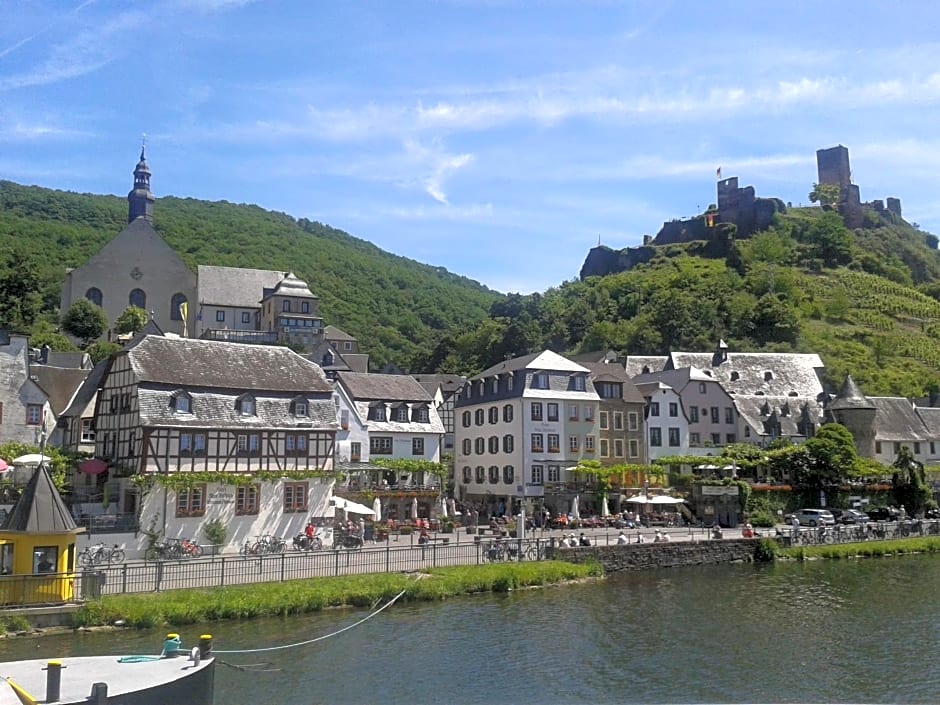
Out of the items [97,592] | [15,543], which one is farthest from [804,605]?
[15,543]

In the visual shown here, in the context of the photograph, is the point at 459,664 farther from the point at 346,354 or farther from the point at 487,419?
the point at 346,354

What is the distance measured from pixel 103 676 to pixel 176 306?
83202 millimetres

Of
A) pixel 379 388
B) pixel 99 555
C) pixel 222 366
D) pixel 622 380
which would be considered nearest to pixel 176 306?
pixel 379 388

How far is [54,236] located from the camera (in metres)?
117

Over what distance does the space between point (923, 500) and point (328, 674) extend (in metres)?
52.7

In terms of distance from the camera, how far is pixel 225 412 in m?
39.7

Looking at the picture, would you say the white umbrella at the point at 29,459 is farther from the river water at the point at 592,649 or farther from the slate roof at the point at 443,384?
the slate roof at the point at 443,384

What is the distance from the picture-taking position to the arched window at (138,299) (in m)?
91.9

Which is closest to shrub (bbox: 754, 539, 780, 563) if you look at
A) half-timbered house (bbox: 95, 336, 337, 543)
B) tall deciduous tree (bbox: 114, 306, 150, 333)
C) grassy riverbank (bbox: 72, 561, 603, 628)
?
grassy riverbank (bbox: 72, 561, 603, 628)

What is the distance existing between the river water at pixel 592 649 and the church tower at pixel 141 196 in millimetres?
80308

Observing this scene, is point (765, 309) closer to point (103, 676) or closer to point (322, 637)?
point (322, 637)

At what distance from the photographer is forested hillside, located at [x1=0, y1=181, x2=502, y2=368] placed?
11594 cm

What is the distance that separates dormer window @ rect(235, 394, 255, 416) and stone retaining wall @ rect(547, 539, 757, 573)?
1499 centimetres

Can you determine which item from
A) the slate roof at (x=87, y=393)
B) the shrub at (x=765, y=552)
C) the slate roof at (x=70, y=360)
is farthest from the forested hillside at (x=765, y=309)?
the slate roof at (x=87, y=393)
